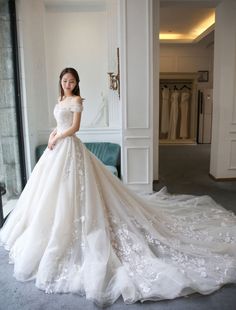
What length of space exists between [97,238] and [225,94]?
131 inches

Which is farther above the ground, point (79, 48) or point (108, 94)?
point (79, 48)

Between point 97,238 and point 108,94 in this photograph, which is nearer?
point 97,238

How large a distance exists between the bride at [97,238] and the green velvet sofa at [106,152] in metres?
1.50

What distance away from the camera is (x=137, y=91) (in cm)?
384

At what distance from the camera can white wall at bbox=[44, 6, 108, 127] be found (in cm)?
441

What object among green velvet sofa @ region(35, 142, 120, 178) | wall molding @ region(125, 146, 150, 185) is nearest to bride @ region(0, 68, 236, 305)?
wall molding @ region(125, 146, 150, 185)

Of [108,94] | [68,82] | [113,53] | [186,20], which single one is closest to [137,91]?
[108,94]

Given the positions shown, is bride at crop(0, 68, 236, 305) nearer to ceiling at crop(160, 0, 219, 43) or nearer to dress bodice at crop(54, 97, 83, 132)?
dress bodice at crop(54, 97, 83, 132)

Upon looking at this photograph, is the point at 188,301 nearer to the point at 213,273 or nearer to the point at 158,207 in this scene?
the point at 213,273

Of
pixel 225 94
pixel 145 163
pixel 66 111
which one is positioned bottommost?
pixel 145 163

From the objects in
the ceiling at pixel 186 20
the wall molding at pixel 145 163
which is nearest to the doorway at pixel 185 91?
the ceiling at pixel 186 20

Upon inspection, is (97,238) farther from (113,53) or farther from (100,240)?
(113,53)

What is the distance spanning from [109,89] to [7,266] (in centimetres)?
295

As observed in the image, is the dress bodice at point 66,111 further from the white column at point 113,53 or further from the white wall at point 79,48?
the white wall at point 79,48
